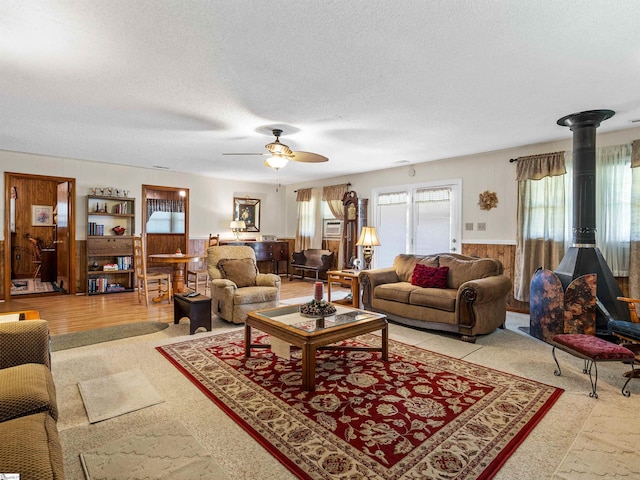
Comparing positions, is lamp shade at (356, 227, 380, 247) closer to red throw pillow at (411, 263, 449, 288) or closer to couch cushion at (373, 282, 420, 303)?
→ couch cushion at (373, 282, 420, 303)

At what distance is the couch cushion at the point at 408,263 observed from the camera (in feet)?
15.5

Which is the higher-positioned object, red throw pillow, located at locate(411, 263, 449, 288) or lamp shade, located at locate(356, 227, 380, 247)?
lamp shade, located at locate(356, 227, 380, 247)

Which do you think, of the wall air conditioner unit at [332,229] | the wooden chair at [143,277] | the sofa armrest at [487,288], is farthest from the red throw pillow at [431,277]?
the wooden chair at [143,277]

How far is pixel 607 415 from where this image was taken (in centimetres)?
219

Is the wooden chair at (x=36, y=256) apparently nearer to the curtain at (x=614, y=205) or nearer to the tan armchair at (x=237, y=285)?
the tan armchair at (x=237, y=285)

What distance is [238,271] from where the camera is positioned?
4.62 meters

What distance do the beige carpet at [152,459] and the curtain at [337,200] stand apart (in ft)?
18.9

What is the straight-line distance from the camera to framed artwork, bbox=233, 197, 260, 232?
8.53 meters

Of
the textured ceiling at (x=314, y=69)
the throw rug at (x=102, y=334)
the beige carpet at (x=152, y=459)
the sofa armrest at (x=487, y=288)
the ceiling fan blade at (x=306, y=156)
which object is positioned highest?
the textured ceiling at (x=314, y=69)

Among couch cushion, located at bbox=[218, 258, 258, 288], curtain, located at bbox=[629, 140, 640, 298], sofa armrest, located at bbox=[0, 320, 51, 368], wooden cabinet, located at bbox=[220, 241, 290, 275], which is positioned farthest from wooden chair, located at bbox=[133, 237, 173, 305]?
curtain, located at bbox=[629, 140, 640, 298]

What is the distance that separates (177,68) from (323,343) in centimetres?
244

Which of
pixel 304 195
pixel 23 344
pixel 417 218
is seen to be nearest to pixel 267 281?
pixel 23 344

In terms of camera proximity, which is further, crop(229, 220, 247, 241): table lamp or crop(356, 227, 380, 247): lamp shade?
crop(229, 220, 247, 241): table lamp

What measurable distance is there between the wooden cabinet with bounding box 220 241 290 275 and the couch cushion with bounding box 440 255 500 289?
16.1ft
